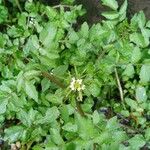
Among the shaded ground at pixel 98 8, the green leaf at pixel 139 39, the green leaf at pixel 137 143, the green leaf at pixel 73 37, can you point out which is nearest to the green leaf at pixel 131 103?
the green leaf at pixel 137 143

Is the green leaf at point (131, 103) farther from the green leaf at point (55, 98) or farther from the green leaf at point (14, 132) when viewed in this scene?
the green leaf at point (14, 132)

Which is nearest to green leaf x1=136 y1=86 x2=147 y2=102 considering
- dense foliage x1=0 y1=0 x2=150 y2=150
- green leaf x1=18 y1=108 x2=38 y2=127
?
dense foliage x1=0 y1=0 x2=150 y2=150

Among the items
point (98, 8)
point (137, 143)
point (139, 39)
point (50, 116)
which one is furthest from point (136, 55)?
point (98, 8)

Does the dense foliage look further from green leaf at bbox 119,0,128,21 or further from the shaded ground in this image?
the shaded ground

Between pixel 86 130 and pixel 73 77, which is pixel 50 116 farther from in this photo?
pixel 86 130

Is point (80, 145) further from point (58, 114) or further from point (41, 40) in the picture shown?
point (41, 40)

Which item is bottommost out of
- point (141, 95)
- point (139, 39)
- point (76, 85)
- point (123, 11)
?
point (141, 95)

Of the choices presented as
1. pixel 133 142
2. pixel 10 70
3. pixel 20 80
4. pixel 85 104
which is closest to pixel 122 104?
pixel 85 104
